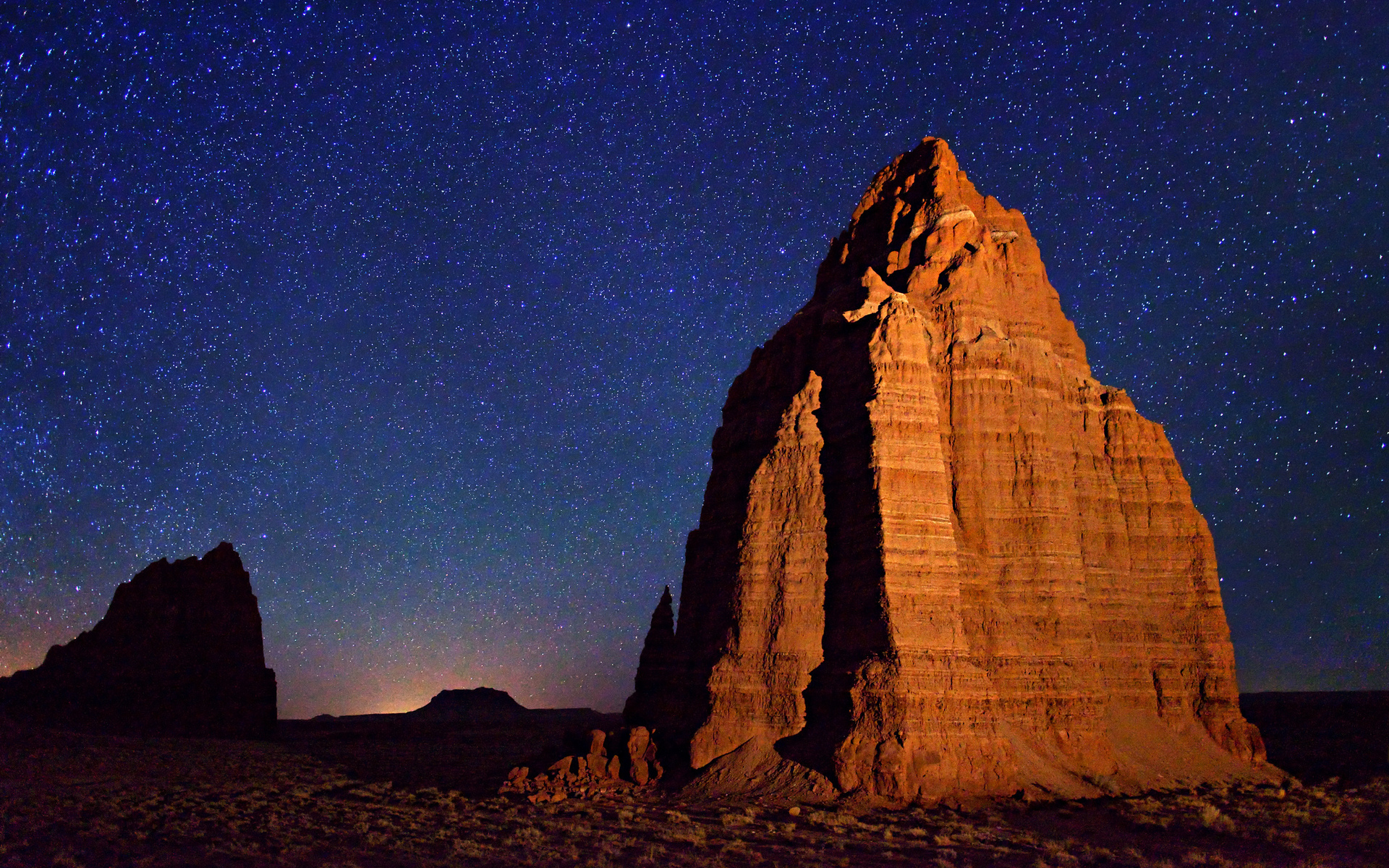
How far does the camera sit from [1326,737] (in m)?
67.5

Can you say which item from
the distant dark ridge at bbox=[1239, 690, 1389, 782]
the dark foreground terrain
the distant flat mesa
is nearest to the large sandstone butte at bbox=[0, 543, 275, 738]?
the distant flat mesa

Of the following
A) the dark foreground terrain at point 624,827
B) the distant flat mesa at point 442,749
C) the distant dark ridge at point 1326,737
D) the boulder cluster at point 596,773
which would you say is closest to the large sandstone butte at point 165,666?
the distant flat mesa at point 442,749

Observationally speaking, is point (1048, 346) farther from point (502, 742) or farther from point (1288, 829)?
point (502, 742)

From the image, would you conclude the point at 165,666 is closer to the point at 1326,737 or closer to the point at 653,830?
the point at 653,830

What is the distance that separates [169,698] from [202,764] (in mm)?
26106

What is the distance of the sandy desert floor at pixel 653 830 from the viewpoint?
68.3 ft

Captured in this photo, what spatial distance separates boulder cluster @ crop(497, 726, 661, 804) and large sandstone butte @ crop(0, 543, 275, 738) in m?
46.4

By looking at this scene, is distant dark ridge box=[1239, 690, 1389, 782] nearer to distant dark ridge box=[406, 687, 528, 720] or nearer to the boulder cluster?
the boulder cluster

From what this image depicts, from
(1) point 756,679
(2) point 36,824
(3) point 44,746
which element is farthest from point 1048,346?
(3) point 44,746

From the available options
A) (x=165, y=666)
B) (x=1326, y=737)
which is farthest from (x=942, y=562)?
(x=165, y=666)

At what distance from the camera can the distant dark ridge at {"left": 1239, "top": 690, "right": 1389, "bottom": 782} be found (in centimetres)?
4503

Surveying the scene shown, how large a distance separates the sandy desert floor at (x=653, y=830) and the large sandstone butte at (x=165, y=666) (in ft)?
115

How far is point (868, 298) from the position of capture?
113 ft

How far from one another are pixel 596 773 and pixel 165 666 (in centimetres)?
5095
